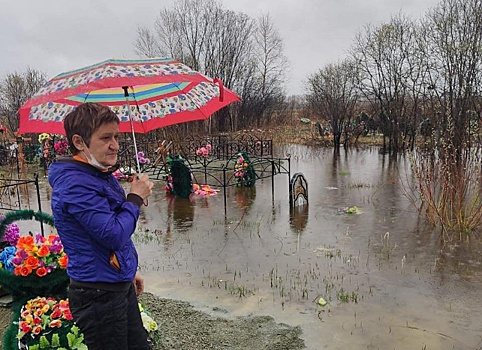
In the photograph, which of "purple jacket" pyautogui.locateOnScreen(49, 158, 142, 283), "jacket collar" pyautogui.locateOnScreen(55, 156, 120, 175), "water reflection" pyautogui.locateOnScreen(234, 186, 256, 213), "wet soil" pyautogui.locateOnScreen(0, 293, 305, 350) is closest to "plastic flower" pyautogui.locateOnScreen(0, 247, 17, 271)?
"wet soil" pyautogui.locateOnScreen(0, 293, 305, 350)

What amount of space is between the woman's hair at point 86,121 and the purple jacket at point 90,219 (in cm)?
12

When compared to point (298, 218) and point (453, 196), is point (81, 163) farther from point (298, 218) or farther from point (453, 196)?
point (453, 196)

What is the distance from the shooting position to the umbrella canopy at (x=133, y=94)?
250 centimetres

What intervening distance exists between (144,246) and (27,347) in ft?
11.7

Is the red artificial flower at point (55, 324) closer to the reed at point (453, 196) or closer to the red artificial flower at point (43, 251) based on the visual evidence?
the red artificial flower at point (43, 251)

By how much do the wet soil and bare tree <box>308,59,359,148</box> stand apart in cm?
1824

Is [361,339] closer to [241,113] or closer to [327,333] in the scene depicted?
[327,333]

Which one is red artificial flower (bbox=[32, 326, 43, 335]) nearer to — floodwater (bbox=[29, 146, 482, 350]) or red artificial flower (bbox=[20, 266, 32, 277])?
red artificial flower (bbox=[20, 266, 32, 277])

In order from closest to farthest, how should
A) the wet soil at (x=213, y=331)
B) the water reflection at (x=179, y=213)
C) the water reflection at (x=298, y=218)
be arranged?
the wet soil at (x=213, y=331) → the water reflection at (x=298, y=218) → the water reflection at (x=179, y=213)

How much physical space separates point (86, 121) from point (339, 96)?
888 inches

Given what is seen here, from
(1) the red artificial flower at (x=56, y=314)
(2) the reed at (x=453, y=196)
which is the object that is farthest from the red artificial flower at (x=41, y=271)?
(2) the reed at (x=453, y=196)

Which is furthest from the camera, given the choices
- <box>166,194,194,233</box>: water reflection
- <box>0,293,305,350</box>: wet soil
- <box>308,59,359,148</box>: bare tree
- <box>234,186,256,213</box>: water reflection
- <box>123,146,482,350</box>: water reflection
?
<box>308,59,359,148</box>: bare tree

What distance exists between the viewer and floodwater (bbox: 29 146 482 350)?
372 cm

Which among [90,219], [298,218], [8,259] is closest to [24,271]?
[8,259]
